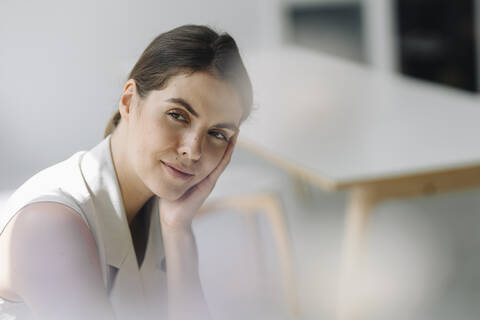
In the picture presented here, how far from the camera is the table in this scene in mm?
1090

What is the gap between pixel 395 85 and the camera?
1574 mm

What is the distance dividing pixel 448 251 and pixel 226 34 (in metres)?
1.76

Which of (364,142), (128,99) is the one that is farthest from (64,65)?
(364,142)

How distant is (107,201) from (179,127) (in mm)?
43

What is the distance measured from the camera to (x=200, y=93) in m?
0.27

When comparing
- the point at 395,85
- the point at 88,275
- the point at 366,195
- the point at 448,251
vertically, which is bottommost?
the point at 448,251

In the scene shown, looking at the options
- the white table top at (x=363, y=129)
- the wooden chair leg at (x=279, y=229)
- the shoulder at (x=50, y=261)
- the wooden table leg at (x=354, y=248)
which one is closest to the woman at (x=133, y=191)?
the shoulder at (x=50, y=261)

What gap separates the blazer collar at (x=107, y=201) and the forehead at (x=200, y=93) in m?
0.03

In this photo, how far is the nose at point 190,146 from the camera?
0.87 ft

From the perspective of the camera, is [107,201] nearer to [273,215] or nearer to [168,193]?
[168,193]

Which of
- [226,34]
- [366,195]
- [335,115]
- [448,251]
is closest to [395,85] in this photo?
[335,115]

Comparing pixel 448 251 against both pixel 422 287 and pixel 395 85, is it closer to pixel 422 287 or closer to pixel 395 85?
pixel 422 287

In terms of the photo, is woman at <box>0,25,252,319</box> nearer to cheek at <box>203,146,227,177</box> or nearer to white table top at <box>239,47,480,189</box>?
cheek at <box>203,146,227,177</box>

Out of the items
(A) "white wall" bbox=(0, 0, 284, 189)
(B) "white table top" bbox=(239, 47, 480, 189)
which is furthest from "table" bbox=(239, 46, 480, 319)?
(A) "white wall" bbox=(0, 0, 284, 189)
